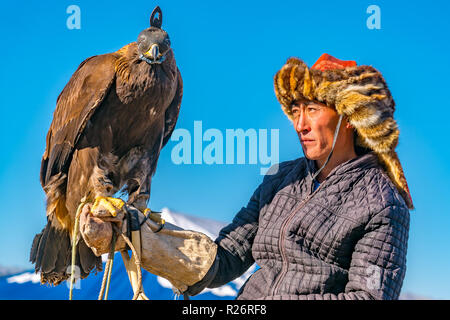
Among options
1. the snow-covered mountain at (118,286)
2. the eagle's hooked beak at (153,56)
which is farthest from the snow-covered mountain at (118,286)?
the eagle's hooked beak at (153,56)

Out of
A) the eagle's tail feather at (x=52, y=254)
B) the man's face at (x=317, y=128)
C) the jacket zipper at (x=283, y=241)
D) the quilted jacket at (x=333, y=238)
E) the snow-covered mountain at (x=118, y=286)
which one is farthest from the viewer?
the snow-covered mountain at (x=118, y=286)

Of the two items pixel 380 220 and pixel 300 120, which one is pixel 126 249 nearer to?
pixel 300 120

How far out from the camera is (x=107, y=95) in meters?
3.68

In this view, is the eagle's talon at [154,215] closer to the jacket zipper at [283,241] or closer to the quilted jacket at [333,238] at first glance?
the quilted jacket at [333,238]

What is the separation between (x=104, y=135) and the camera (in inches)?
146

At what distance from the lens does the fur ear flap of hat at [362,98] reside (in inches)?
92.2

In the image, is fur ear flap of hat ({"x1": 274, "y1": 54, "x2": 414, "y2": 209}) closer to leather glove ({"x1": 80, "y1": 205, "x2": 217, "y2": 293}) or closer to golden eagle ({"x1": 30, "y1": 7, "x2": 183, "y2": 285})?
leather glove ({"x1": 80, "y1": 205, "x2": 217, "y2": 293})

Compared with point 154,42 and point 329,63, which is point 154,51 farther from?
point 329,63

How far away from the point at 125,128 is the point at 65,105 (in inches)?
22.7

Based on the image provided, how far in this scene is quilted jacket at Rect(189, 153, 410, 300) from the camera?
2133 mm

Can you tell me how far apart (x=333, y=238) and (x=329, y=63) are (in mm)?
806

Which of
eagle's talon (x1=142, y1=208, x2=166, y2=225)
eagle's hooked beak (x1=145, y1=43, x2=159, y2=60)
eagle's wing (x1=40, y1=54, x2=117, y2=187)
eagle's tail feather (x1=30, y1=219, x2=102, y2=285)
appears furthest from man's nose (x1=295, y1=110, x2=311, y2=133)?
eagle's tail feather (x1=30, y1=219, x2=102, y2=285)

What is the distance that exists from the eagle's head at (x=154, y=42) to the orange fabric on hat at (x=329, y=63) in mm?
1398
